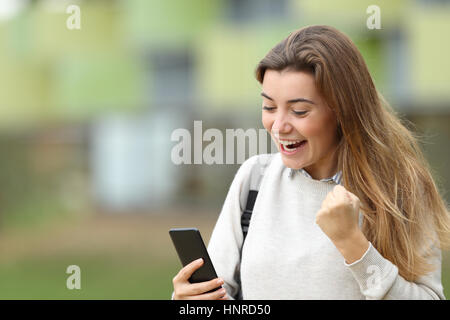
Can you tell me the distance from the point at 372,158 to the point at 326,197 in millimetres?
213

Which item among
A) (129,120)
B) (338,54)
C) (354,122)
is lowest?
(129,120)

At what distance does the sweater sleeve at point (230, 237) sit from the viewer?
1.61 m

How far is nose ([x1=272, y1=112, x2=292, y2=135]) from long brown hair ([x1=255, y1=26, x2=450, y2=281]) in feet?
0.34

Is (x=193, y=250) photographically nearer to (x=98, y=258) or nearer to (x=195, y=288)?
(x=195, y=288)

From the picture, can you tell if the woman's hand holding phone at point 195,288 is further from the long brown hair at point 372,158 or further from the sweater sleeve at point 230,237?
the long brown hair at point 372,158

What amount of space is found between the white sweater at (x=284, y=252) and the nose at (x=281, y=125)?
0.62ft

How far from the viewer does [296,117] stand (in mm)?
1476

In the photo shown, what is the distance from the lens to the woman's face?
1.46m

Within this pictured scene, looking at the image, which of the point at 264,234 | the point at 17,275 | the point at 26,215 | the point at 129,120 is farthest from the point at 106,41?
the point at 264,234

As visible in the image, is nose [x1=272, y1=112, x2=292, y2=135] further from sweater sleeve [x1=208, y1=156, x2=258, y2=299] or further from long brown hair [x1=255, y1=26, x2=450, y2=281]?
sweater sleeve [x1=208, y1=156, x2=258, y2=299]

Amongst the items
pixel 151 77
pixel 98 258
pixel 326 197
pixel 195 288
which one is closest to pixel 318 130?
pixel 326 197

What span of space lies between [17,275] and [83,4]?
4603 millimetres

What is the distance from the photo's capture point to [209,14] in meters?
9.48
